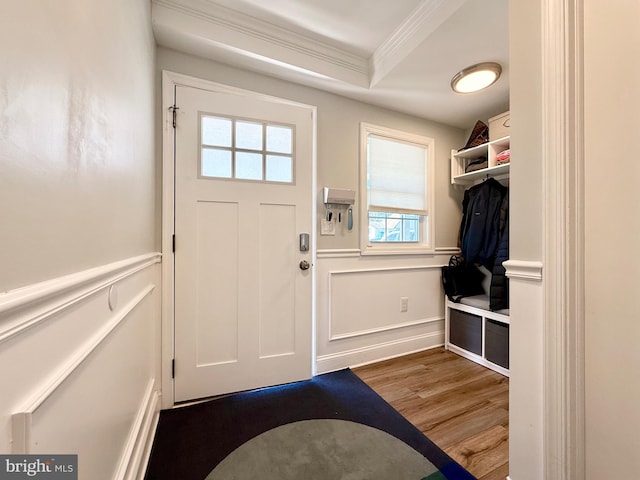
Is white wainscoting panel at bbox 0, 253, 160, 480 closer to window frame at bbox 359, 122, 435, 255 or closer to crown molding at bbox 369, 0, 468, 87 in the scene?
window frame at bbox 359, 122, 435, 255

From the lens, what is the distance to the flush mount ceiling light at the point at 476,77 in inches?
68.2

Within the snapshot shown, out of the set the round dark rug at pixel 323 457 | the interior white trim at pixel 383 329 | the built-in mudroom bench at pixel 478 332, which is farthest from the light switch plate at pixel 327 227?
the built-in mudroom bench at pixel 478 332

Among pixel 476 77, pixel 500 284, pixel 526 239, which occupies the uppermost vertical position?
pixel 476 77

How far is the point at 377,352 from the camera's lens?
7.18 ft

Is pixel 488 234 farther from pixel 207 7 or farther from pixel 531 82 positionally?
pixel 207 7

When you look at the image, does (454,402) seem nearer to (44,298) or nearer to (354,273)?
(354,273)

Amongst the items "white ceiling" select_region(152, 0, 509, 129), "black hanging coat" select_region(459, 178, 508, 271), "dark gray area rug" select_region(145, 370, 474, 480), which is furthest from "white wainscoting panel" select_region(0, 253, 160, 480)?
"black hanging coat" select_region(459, 178, 508, 271)

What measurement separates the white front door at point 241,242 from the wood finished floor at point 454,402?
26.7 inches

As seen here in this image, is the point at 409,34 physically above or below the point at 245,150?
above

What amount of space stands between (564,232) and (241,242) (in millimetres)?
1619

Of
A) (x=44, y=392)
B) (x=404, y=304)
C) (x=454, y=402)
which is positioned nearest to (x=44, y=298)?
(x=44, y=392)

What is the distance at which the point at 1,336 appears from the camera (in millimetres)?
332

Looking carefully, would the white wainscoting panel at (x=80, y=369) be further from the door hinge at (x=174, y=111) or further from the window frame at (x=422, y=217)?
the window frame at (x=422, y=217)

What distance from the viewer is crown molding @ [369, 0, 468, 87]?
4.60 feet
